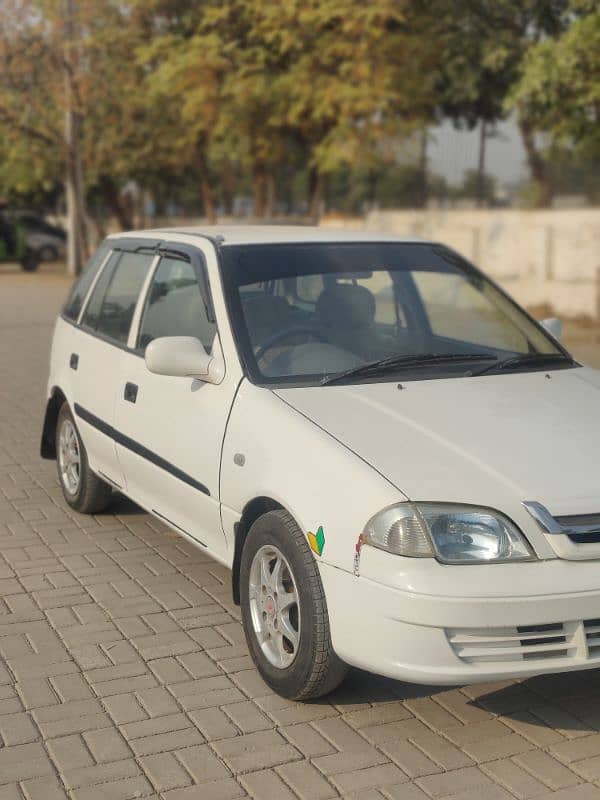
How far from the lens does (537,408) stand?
4.66m

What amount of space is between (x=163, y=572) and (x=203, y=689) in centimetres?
152

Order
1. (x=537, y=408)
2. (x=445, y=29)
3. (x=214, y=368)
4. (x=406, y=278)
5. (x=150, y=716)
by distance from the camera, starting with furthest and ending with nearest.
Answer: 1. (x=445, y=29)
2. (x=406, y=278)
3. (x=214, y=368)
4. (x=537, y=408)
5. (x=150, y=716)

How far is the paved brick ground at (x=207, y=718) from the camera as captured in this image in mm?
3777

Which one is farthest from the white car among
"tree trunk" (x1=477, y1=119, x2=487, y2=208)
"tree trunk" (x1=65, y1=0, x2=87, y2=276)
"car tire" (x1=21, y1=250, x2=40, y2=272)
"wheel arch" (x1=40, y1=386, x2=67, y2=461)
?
"car tire" (x1=21, y1=250, x2=40, y2=272)

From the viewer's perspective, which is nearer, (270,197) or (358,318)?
(358,318)

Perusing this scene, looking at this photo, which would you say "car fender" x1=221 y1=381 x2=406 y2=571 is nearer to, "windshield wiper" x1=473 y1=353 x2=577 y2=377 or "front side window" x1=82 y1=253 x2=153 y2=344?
"windshield wiper" x1=473 y1=353 x2=577 y2=377

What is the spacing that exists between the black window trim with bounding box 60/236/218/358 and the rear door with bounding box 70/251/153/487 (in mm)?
19

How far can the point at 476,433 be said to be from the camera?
4.33 meters

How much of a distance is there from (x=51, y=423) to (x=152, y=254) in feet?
5.71

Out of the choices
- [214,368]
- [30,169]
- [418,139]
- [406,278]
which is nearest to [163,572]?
[214,368]

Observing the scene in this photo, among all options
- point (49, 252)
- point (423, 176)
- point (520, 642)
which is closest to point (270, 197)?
point (49, 252)

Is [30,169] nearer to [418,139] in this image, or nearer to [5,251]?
[5,251]

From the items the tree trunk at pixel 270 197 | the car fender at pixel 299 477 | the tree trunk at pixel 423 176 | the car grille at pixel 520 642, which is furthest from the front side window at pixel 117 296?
the tree trunk at pixel 270 197

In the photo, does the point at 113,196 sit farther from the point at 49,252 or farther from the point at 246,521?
the point at 246,521
